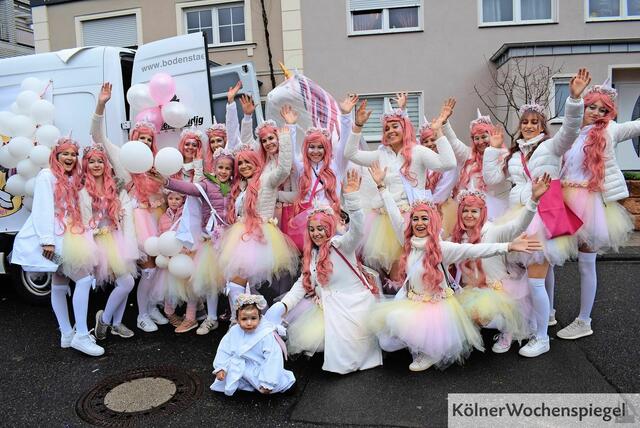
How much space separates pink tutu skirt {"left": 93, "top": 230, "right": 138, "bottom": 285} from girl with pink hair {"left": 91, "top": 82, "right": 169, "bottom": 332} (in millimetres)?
222

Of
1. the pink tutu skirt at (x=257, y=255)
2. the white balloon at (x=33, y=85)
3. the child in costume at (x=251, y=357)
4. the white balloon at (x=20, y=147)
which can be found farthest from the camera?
the white balloon at (x=33, y=85)

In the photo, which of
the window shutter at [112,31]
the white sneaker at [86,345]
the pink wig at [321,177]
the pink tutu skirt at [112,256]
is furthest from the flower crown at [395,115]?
the window shutter at [112,31]

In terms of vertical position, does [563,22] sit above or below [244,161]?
above

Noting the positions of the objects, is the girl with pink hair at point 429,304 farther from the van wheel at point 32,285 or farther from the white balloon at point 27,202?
the van wheel at point 32,285

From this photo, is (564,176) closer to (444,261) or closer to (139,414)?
(444,261)

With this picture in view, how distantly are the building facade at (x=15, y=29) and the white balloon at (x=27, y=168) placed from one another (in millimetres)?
14365

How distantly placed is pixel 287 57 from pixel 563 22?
6397 millimetres

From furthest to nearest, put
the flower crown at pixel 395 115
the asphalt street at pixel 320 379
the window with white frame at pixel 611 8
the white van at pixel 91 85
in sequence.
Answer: the window with white frame at pixel 611 8, the white van at pixel 91 85, the flower crown at pixel 395 115, the asphalt street at pixel 320 379

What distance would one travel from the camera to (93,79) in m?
5.39

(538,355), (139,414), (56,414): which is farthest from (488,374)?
(56,414)

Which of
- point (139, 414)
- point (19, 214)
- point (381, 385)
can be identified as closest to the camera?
point (139, 414)

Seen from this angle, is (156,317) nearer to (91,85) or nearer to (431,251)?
(91,85)

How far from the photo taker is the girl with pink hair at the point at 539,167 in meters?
3.75

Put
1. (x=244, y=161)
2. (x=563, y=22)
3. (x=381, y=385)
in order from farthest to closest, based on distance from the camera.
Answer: (x=563, y=22)
(x=244, y=161)
(x=381, y=385)
